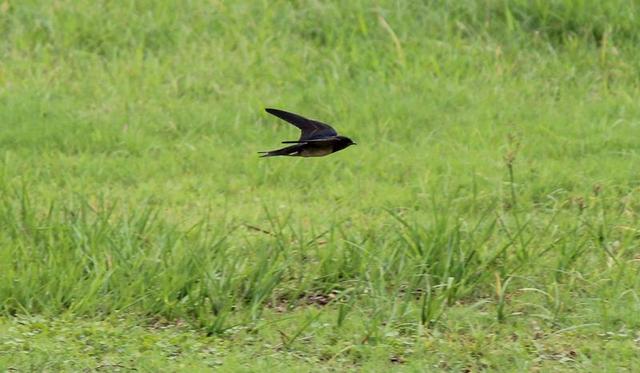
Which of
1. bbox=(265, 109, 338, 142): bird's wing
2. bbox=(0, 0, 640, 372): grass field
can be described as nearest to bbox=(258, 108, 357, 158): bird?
bbox=(265, 109, 338, 142): bird's wing

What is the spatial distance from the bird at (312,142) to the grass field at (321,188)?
1.13 meters

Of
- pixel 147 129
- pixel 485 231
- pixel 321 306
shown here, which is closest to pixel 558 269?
pixel 485 231

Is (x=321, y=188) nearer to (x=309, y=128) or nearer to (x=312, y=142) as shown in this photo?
(x=309, y=128)

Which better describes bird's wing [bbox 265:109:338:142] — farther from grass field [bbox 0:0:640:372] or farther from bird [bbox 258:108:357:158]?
grass field [bbox 0:0:640:372]

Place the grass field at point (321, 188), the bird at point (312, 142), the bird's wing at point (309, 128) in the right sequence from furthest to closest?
1. the grass field at point (321, 188)
2. the bird's wing at point (309, 128)
3. the bird at point (312, 142)

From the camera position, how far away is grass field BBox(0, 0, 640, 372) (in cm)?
532

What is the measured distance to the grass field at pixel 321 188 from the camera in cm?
532

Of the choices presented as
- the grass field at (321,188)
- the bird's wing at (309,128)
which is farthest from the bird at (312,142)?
the grass field at (321,188)

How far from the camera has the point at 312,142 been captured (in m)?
4.03

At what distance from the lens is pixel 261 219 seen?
21.8 ft

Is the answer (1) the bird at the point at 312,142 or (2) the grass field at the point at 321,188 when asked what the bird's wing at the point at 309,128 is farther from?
(2) the grass field at the point at 321,188

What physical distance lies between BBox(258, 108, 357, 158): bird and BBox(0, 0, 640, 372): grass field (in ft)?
3.69

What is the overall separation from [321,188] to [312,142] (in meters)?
3.03

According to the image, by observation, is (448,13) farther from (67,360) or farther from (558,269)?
(67,360)
